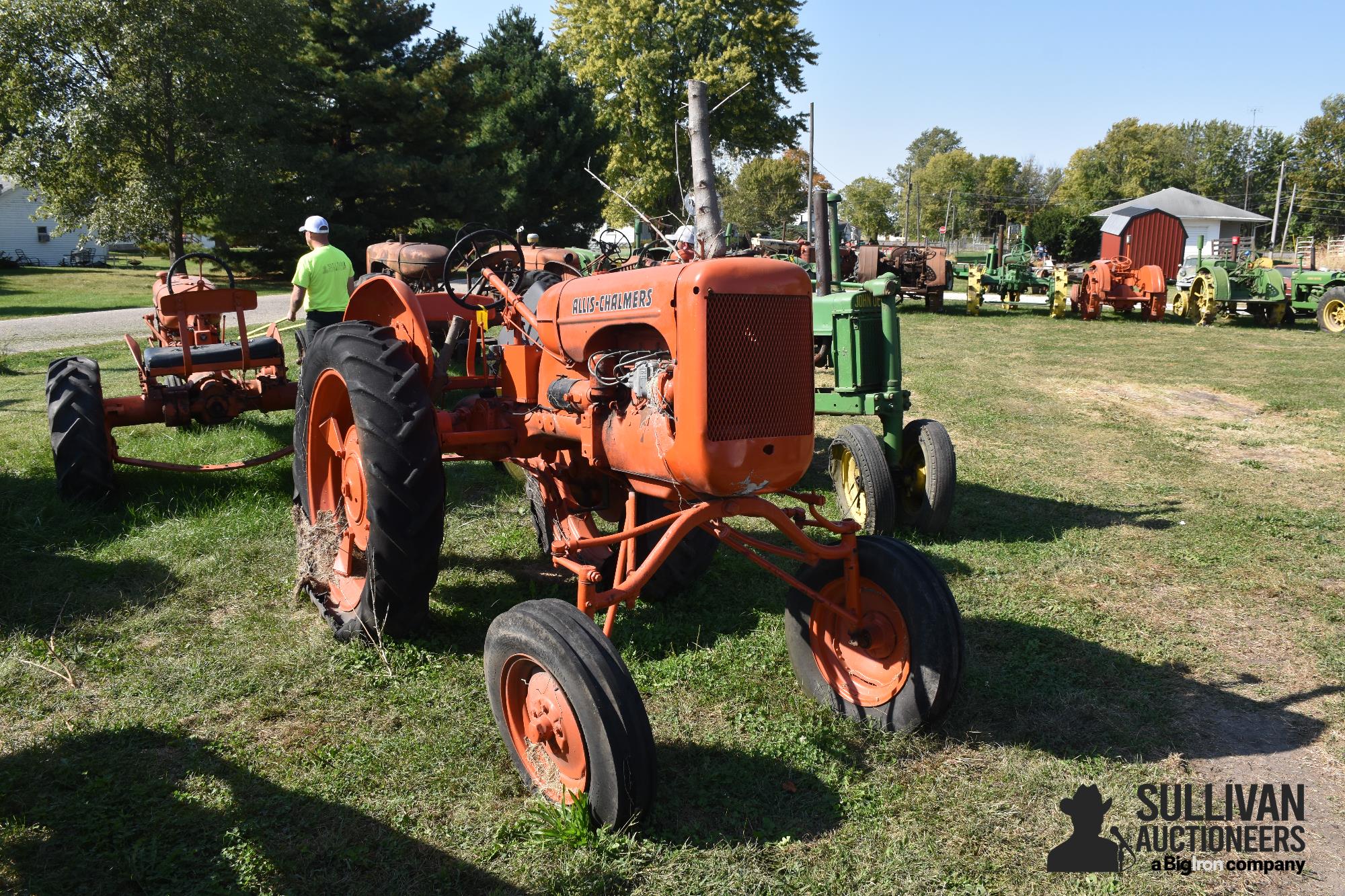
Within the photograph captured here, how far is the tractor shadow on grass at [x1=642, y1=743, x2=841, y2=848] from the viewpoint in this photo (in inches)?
117

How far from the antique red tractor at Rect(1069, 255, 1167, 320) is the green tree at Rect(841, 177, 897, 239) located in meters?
48.7

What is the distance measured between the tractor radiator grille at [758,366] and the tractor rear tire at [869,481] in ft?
7.76

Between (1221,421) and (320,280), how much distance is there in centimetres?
917

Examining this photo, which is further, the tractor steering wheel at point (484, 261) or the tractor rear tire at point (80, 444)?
the tractor rear tire at point (80, 444)

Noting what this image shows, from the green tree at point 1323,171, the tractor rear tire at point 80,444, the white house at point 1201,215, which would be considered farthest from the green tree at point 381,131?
the green tree at point 1323,171

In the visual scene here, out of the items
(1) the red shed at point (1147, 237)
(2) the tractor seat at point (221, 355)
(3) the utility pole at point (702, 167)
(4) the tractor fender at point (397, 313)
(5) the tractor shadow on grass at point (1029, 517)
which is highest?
(1) the red shed at point (1147, 237)

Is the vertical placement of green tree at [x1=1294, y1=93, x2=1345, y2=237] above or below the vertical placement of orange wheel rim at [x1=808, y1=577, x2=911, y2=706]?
above

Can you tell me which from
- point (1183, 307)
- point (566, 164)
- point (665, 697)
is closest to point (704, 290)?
point (665, 697)

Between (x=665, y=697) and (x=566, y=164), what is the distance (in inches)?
1133

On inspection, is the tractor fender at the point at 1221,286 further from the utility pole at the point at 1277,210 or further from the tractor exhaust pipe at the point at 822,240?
the utility pole at the point at 1277,210

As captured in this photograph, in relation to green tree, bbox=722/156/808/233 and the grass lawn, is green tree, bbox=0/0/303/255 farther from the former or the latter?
green tree, bbox=722/156/808/233

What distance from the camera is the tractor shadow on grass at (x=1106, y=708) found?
139 inches

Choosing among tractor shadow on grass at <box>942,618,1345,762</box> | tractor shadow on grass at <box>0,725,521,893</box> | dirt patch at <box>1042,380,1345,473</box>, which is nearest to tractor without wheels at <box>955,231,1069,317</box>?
dirt patch at <box>1042,380,1345,473</box>

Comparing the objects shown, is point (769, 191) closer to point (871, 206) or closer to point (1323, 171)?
point (871, 206)
